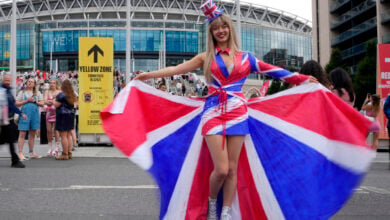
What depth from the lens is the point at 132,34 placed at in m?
83.8

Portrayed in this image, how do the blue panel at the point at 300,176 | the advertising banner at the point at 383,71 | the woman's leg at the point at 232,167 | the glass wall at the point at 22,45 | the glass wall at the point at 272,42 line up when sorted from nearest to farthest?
the blue panel at the point at 300,176 < the woman's leg at the point at 232,167 < the advertising banner at the point at 383,71 < the glass wall at the point at 22,45 < the glass wall at the point at 272,42

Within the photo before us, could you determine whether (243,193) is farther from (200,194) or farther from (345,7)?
(345,7)

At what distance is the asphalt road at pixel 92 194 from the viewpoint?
4.46 m

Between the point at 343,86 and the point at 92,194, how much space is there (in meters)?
3.53

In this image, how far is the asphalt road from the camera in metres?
4.46

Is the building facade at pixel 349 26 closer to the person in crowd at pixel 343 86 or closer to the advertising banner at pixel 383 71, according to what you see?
the advertising banner at pixel 383 71

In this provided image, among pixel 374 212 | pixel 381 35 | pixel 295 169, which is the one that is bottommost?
pixel 374 212

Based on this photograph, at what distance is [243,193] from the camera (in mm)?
3729

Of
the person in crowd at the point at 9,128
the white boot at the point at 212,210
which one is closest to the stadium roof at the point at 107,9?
the person in crowd at the point at 9,128

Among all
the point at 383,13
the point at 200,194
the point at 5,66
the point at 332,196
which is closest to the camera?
the point at 332,196

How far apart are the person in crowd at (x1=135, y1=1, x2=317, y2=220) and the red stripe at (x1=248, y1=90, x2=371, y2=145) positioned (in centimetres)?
40

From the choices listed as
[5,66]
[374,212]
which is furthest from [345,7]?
[5,66]

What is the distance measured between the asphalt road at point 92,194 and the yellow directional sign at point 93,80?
16.3 ft

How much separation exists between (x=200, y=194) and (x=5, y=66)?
87999 millimetres
